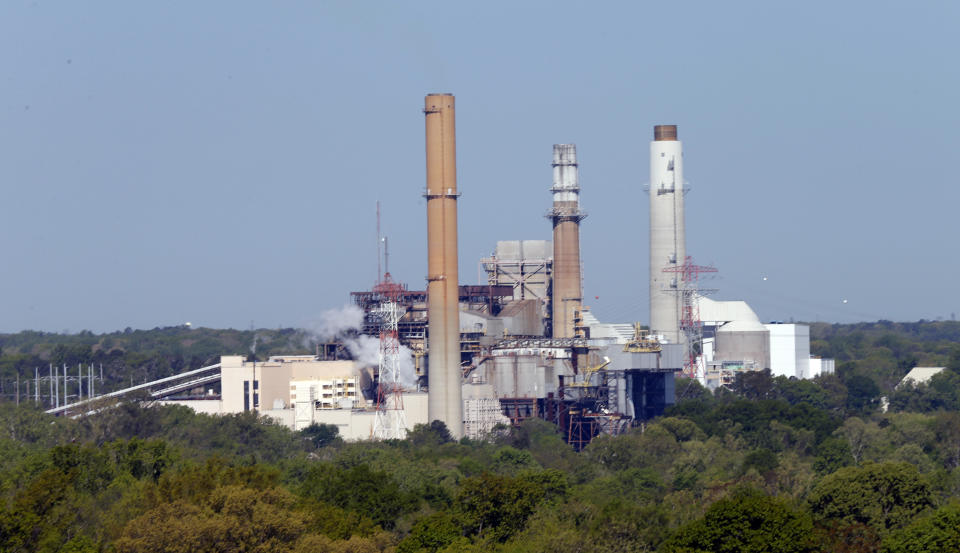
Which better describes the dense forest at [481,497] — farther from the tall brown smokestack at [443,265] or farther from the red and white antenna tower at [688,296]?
the red and white antenna tower at [688,296]

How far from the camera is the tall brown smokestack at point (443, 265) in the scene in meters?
132

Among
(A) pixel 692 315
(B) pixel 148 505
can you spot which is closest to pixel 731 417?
(A) pixel 692 315

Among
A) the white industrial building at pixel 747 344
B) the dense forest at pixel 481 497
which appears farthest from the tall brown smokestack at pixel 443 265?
the white industrial building at pixel 747 344

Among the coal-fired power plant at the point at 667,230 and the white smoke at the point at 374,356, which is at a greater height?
the coal-fired power plant at the point at 667,230

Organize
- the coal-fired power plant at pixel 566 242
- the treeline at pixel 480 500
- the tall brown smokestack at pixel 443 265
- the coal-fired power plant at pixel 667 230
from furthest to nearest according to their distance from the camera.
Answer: the coal-fired power plant at pixel 667 230 → the coal-fired power plant at pixel 566 242 → the tall brown smokestack at pixel 443 265 → the treeline at pixel 480 500

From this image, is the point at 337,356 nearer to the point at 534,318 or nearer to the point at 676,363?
the point at 534,318

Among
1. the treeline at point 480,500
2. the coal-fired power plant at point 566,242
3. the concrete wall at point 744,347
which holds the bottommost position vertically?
the treeline at point 480,500

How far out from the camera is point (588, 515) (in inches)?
2815

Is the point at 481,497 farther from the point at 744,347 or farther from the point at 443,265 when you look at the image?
the point at 744,347

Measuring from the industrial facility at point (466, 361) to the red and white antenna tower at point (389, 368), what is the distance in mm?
139

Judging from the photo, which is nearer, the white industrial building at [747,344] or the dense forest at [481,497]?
the dense forest at [481,497]

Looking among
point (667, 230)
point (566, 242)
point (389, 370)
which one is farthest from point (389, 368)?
point (667, 230)

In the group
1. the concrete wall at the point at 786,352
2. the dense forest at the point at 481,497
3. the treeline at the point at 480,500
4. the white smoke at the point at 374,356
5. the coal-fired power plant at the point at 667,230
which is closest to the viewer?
the treeline at the point at 480,500

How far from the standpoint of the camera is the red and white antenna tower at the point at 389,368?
134 m
